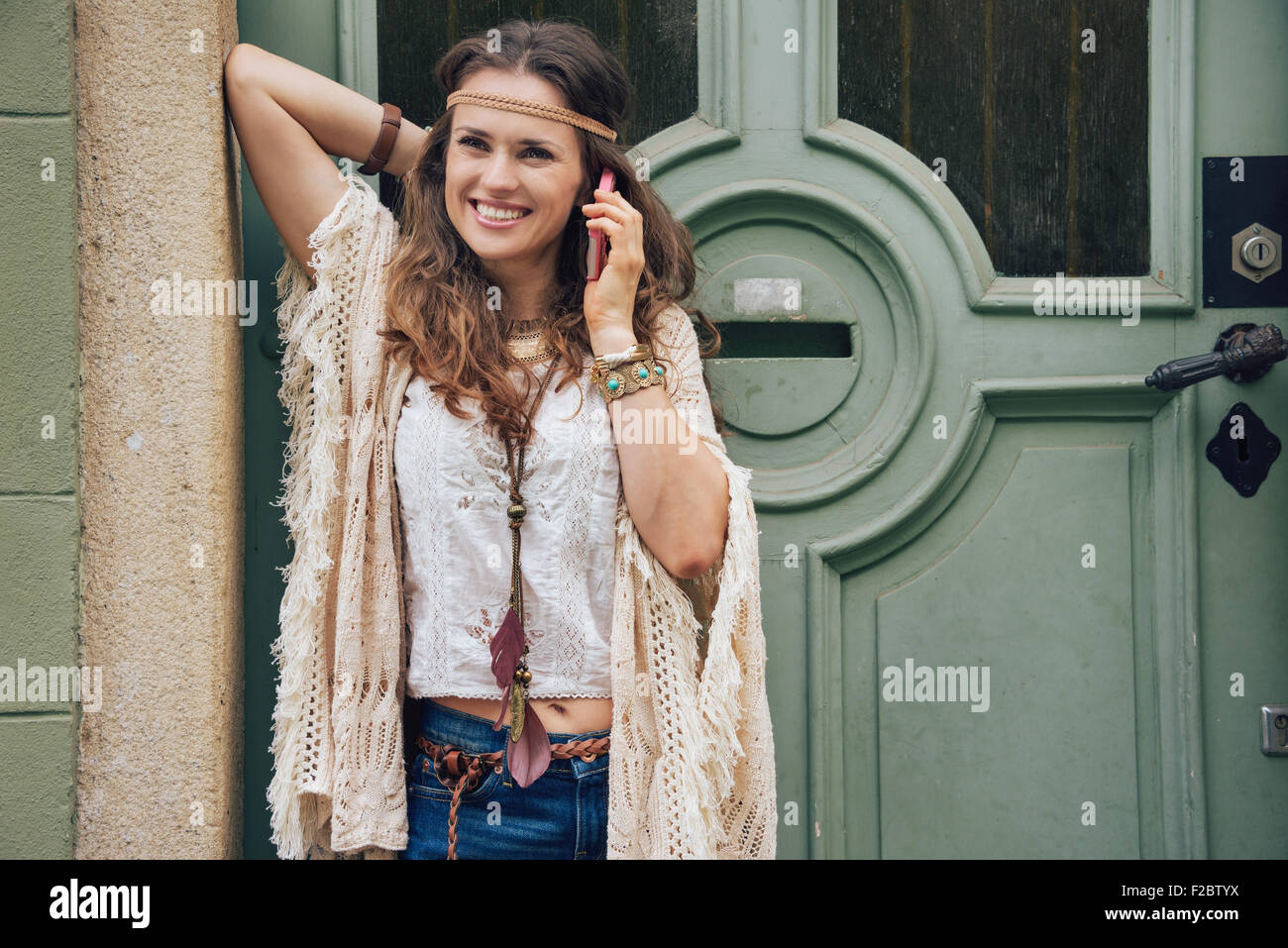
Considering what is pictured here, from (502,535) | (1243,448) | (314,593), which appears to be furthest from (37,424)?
(1243,448)

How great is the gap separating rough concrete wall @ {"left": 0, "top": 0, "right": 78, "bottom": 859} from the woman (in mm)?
272

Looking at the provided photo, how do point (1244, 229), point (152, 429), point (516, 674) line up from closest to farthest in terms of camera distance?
1. point (516, 674)
2. point (152, 429)
3. point (1244, 229)

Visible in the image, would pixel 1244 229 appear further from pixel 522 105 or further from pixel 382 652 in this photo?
pixel 382 652

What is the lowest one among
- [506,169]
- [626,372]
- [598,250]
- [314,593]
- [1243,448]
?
[314,593]

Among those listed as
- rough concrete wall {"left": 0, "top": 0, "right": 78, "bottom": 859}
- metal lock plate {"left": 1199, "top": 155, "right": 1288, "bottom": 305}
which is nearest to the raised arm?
rough concrete wall {"left": 0, "top": 0, "right": 78, "bottom": 859}

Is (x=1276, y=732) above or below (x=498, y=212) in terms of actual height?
below

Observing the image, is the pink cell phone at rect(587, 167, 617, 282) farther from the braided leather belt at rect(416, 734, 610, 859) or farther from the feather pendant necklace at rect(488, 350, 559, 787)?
the braided leather belt at rect(416, 734, 610, 859)

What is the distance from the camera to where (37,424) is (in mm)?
1631

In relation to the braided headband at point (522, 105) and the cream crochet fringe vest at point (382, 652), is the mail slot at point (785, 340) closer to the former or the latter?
the cream crochet fringe vest at point (382, 652)

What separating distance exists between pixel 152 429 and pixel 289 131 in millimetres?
507

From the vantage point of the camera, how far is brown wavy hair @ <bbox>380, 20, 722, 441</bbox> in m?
1.63
